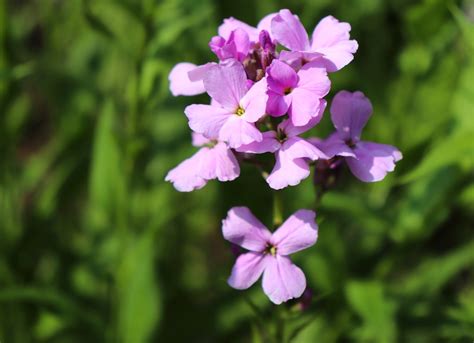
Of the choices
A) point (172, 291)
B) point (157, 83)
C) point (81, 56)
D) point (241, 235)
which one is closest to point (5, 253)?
point (172, 291)

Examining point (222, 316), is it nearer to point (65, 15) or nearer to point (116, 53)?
point (116, 53)

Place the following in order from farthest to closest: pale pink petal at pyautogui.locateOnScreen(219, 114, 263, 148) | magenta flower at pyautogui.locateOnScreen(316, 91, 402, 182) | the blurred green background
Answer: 1. the blurred green background
2. magenta flower at pyautogui.locateOnScreen(316, 91, 402, 182)
3. pale pink petal at pyautogui.locateOnScreen(219, 114, 263, 148)

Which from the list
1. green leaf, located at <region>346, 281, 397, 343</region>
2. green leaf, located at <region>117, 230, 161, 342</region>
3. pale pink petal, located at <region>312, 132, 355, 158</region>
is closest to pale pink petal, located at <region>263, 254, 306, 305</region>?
pale pink petal, located at <region>312, 132, 355, 158</region>

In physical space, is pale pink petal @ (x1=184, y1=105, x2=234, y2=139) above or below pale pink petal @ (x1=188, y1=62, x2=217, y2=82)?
below

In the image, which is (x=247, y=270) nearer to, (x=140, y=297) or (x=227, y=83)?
(x=227, y=83)

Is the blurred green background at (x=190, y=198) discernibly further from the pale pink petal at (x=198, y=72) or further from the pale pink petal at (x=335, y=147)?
the pale pink petal at (x=198, y=72)

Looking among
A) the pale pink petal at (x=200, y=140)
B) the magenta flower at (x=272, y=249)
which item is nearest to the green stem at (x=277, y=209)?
the magenta flower at (x=272, y=249)

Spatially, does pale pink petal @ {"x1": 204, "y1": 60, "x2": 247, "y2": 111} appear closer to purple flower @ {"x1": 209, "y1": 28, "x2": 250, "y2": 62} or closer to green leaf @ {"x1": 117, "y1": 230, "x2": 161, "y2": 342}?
purple flower @ {"x1": 209, "y1": 28, "x2": 250, "y2": 62}
